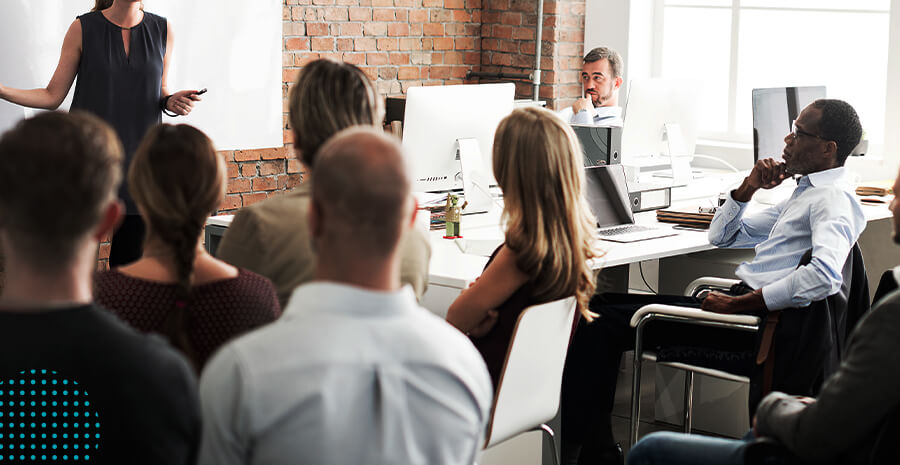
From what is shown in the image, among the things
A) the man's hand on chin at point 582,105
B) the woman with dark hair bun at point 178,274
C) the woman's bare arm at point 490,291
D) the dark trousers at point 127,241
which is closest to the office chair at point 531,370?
the woman's bare arm at point 490,291

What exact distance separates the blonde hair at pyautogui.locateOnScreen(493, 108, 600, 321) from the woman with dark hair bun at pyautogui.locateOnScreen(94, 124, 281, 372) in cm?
77

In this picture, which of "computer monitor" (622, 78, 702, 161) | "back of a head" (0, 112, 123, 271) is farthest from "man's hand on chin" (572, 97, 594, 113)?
"back of a head" (0, 112, 123, 271)

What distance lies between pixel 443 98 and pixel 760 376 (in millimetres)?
1420

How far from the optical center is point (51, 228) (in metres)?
1.16

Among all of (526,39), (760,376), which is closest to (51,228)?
(760,376)

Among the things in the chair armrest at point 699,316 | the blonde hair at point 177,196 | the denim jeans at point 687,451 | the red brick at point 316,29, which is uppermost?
the red brick at point 316,29

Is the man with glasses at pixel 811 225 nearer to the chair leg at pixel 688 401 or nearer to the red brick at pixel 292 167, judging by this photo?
the chair leg at pixel 688 401

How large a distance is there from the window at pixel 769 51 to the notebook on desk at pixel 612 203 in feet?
6.83

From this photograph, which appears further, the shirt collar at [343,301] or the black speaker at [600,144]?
the black speaker at [600,144]

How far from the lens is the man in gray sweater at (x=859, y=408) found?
1572 millimetres

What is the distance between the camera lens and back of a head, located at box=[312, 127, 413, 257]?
1.19m

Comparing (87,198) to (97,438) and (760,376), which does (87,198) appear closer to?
(97,438)

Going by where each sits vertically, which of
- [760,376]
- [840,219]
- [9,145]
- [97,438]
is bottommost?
[760,376]

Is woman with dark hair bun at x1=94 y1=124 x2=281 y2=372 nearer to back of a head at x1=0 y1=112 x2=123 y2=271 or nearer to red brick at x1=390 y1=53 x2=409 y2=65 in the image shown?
back of a head at x1=0 y1=112 x2=123 y2=271
